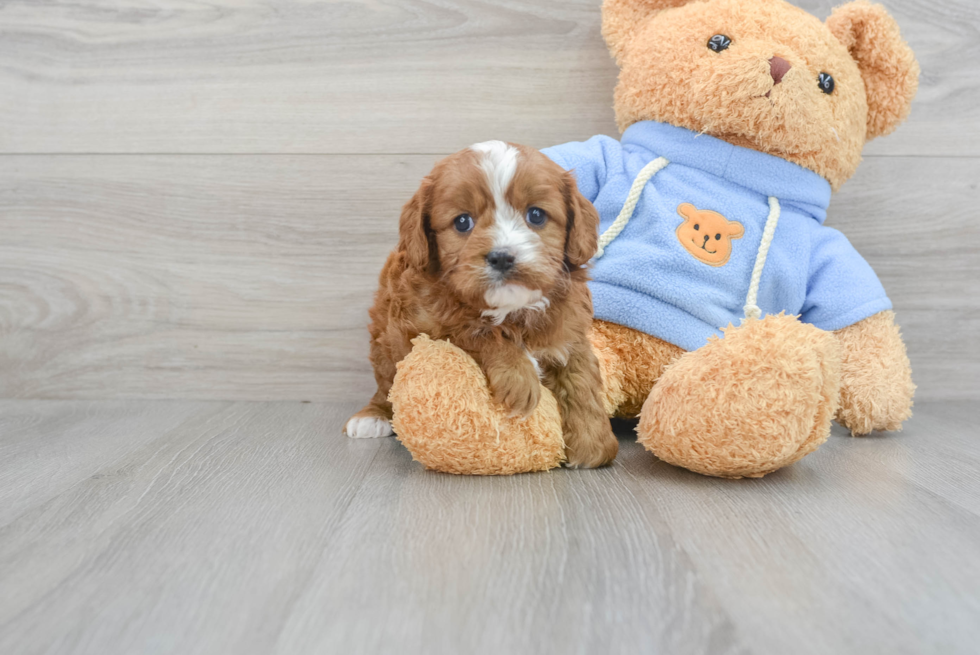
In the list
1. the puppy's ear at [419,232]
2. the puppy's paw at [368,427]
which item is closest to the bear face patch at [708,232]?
the puppy's ear at [419,232]

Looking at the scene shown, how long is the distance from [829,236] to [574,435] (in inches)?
26.4

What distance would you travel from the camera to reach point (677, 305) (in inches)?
47.5

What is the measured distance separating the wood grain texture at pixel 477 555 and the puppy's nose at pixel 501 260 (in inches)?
12.3

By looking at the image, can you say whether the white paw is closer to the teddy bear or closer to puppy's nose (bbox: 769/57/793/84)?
the teddy bear

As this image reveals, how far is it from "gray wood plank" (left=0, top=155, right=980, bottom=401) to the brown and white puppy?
0.51 m

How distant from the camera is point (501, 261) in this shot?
2.97 feet

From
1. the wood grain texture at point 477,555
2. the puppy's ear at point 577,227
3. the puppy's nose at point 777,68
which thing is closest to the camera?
the wood grain texture at point 477,555

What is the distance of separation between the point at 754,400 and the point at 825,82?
2.15ft

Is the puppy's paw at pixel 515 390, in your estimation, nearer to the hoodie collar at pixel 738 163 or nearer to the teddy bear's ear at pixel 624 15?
the hoodie collar at pixel 738 163

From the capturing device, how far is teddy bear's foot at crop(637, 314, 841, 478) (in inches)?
37.9

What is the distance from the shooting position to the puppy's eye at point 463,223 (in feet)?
3.18

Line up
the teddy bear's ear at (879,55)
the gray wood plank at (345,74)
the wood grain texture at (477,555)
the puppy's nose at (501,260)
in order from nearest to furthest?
the wood grain texture at (477,555) < the puppy's nose at (501,260) < the teddy bear's ear at (879,55) < the gray wood plank at (345,74)

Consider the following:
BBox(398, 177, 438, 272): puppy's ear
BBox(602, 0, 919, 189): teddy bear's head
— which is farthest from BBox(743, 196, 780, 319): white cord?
BBox(398, 177, 438, 272): puppy's ear

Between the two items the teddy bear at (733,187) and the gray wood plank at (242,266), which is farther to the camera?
the gray wood plank at (242,266)
